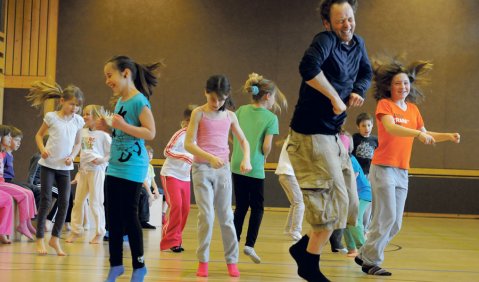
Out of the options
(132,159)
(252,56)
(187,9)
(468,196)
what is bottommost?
(468,196)

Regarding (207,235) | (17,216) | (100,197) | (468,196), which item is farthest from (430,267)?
(468,196)

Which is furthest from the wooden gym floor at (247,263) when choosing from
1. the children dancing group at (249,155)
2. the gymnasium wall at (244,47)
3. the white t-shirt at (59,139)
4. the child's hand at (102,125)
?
the gymnasium wall at (244,47)

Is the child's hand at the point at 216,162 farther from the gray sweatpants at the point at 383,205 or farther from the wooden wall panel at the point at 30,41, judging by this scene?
the wooden wall panel at the point at 30,41

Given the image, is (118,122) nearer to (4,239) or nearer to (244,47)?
(4,239)

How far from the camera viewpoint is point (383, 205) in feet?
14.4

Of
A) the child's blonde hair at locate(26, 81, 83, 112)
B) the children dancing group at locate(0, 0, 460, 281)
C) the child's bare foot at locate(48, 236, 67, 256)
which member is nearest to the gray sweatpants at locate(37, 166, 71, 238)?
the children dancing group at locate(0, 0, 460, 281)

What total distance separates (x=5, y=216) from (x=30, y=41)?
6985 millimetres

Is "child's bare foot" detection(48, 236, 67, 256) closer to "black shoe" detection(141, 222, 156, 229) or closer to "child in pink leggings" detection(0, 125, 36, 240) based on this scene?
"child in pink leggings" detection(0, 125, 36, 240)

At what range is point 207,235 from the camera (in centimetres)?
426

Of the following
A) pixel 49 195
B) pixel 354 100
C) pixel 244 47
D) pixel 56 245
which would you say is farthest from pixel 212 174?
pixel 244 47

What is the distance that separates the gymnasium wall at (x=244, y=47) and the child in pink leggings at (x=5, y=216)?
614cm

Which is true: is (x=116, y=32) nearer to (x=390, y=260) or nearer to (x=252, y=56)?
(x=252, y=56)

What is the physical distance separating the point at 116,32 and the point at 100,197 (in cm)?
622

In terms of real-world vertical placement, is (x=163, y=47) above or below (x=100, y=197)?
above
